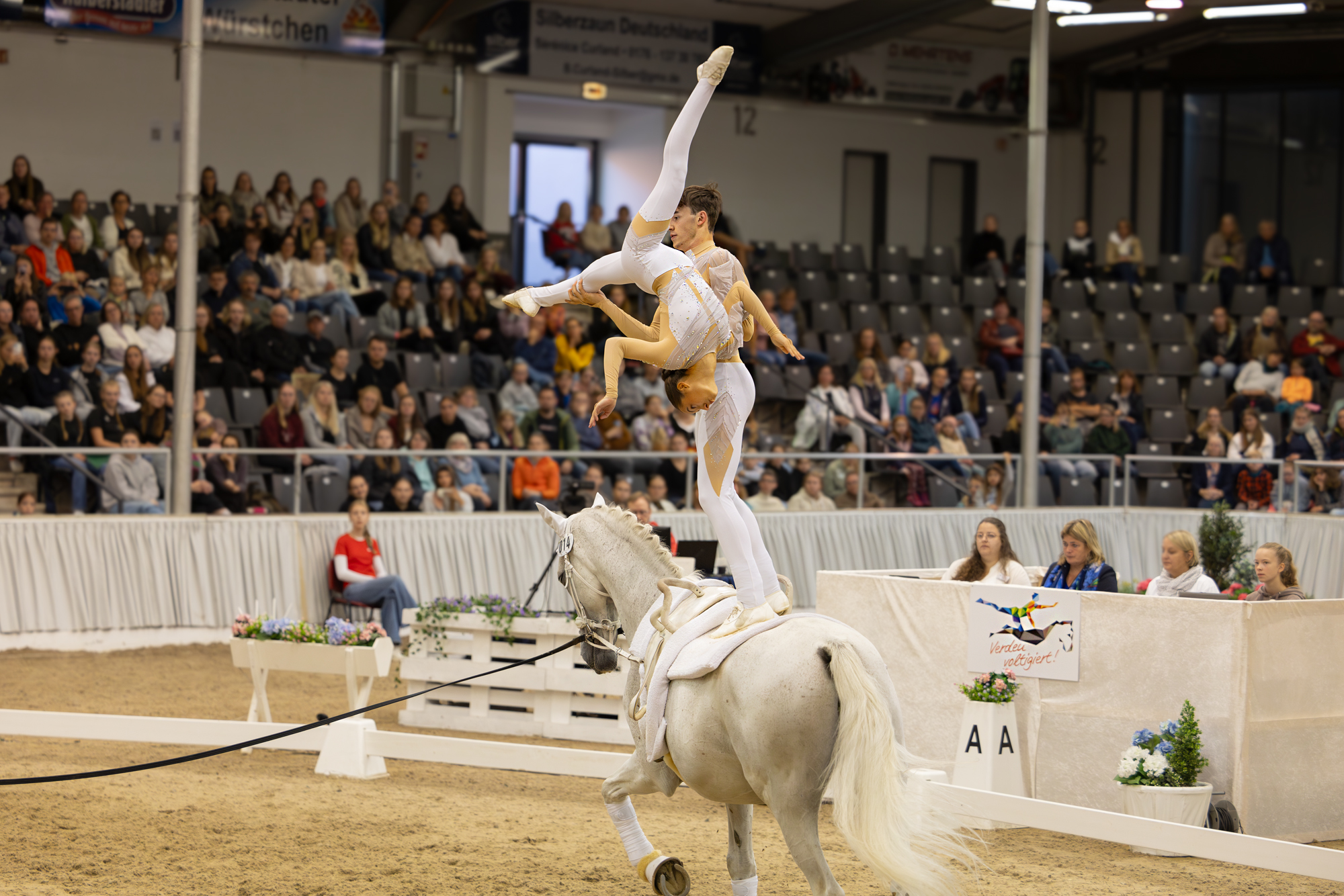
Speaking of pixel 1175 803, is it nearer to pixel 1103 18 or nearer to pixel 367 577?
pixel 367 577

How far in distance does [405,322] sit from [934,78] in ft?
32.7

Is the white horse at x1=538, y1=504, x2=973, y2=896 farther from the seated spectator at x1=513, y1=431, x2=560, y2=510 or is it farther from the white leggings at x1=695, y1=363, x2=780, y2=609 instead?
the seated spectator at x1=513, y1=431, x2=560, y2=510

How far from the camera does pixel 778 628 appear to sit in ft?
15.2

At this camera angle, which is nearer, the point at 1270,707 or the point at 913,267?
the point at 1270,707

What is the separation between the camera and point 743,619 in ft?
15.4

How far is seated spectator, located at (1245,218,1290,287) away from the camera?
Answer: 62.4 ft

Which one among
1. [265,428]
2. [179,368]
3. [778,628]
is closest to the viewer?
[778,628]

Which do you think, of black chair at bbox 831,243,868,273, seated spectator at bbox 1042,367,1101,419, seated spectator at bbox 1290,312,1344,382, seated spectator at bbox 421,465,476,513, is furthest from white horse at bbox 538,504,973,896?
black chair at bbox 831,243,868,273

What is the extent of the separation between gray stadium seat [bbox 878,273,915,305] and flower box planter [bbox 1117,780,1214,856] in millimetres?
12657

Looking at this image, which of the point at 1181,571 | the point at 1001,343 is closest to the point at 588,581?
the point at 1181,571

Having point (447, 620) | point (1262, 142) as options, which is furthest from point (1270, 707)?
point (1262, 142)

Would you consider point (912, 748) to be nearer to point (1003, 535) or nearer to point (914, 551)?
point (1003, 535)

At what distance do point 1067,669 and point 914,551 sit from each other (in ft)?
21.2

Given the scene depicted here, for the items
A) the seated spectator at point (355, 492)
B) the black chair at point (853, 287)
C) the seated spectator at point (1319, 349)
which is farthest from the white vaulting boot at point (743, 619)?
the seated spectator at point (1319, 349)
